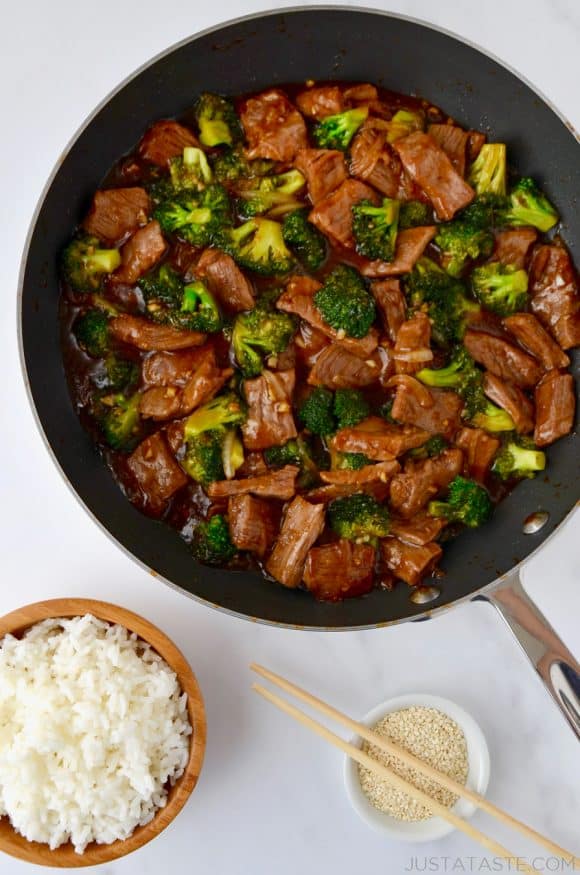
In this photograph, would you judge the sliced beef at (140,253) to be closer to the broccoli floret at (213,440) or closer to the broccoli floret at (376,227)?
the broccoli floret at (213,440)

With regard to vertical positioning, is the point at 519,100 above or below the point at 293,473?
above

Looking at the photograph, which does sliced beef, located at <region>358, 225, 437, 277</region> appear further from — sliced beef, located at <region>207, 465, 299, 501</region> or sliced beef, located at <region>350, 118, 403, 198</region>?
sliced beef, located at <region>207, 465, 299, 501</region>

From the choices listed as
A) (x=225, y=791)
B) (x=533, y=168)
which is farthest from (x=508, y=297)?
(x=225, y=791)

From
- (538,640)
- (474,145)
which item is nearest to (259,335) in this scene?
(474,145)

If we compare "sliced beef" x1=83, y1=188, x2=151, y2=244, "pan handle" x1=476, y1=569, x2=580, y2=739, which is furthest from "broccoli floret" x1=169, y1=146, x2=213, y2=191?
"pan handle" x1=476, y1=569, x2=580, y2=739

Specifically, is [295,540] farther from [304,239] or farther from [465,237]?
[465,237]

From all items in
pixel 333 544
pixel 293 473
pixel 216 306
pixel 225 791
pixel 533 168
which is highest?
pixel 533 168

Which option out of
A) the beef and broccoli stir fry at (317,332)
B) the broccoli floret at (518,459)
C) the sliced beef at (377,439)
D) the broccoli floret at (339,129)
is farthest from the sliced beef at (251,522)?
the broccoli floret at (339,129)

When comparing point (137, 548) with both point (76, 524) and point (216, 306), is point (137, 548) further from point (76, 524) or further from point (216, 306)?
point (216, 306)
